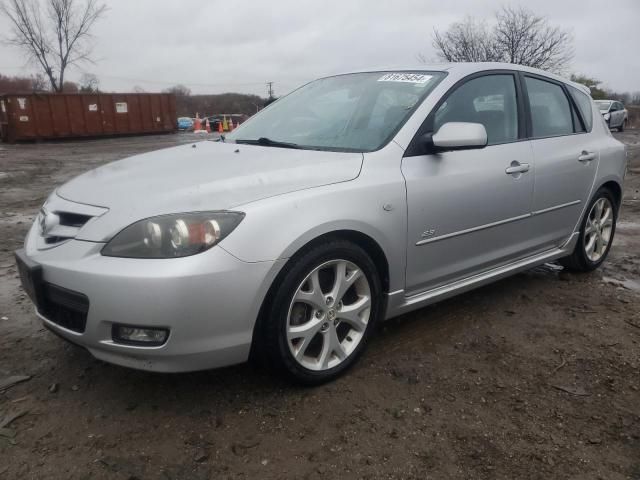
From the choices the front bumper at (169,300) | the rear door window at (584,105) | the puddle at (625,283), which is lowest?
the puddle at (625,283)

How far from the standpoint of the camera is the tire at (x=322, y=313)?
2379mm

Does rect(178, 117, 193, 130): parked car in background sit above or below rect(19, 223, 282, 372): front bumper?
below

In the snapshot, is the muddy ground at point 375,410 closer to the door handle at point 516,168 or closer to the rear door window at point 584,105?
the door handle at point 516,168

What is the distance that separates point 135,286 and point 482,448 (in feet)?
5.02

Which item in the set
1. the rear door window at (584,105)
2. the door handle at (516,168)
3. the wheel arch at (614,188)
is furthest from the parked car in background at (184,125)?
the door handle at (516,168)

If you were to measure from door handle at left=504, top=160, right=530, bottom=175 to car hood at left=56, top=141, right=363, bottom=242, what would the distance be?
3.68 feet

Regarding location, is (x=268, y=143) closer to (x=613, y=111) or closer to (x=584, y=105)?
(x=584, y=105)

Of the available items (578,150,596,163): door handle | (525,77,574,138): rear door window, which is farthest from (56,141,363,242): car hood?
(578,150,596,163): door handle

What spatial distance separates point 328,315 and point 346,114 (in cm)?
129

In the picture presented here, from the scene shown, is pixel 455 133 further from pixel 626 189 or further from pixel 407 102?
pixel 626 189

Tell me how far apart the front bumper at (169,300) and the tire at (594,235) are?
116 inches

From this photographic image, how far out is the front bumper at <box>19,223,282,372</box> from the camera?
210cm

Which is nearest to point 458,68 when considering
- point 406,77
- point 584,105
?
point 406,77

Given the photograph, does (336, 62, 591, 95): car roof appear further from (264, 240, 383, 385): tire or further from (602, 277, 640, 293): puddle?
(602, 277, 640, 293): puddle
